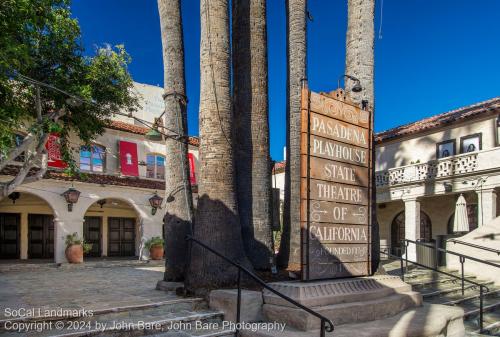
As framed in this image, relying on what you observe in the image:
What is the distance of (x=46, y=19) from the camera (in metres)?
11.7

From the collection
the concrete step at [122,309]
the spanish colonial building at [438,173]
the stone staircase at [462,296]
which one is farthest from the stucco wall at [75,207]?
the stone staircase at [462,296]

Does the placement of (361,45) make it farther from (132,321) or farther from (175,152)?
(132,321)

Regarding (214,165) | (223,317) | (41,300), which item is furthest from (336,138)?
(41,300)

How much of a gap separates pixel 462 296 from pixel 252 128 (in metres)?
6.58

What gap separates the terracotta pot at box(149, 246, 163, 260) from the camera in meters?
19.8

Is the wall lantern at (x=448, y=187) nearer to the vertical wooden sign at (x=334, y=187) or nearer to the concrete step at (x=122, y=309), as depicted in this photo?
the vertical wooden sign at (x=334, y=187)

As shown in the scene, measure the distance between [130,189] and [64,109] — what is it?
6396 millimetres

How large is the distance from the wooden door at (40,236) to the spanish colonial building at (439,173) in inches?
636

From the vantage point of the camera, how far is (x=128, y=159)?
20828 mm

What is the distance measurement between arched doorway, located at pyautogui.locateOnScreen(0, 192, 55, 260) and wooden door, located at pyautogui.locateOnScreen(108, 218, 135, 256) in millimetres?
2907

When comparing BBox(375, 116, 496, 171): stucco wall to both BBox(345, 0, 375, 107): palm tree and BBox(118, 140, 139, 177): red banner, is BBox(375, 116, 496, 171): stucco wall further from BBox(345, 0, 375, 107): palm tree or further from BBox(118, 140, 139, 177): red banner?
BBox(118, 140, 139, 177): red banner

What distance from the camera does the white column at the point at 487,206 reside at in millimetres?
16031

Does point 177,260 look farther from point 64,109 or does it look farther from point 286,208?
point 64,109

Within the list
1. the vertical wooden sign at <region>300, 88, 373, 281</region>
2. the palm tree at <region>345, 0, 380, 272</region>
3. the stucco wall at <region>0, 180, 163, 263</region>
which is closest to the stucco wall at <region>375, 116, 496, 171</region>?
the palm tree at <region>345, 0, 380, 272</region>
